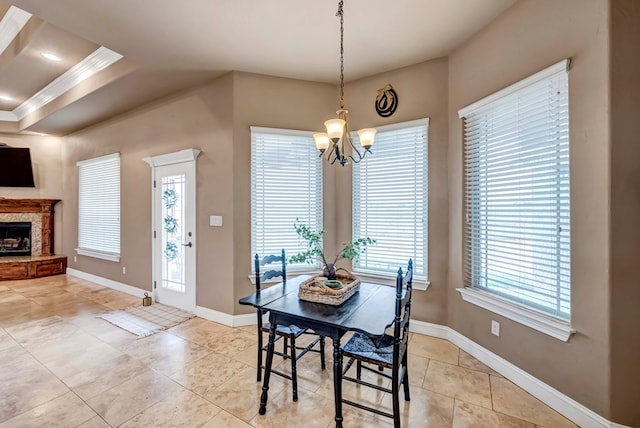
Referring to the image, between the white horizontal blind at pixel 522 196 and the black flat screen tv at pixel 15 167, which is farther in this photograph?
the black flat screen tv at pixel 15 167

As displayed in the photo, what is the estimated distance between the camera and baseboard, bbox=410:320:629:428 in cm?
187

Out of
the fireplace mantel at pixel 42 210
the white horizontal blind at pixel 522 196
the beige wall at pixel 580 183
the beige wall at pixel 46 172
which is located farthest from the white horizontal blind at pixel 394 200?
the fireplace mantel at pixel 42 210

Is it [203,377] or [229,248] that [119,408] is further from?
[229,248]

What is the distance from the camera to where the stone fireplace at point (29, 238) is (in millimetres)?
5826

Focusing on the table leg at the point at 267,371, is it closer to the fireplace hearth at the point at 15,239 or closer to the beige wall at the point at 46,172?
the beige wall at the point at 46,172

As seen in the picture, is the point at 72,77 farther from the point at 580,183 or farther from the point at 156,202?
the point at 580,183

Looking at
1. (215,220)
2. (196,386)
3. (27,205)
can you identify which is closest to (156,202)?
(215,220)

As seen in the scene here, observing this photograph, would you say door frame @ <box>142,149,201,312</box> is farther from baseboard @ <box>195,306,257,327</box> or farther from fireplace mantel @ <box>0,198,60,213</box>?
fireplace mantel @ <box>0,198,60,213</box>

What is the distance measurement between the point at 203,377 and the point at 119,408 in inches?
23.1

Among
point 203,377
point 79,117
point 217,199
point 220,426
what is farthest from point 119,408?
point 79,117

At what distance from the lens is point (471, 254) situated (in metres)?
2.88

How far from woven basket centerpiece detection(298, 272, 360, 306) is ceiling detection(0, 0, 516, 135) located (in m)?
2.24

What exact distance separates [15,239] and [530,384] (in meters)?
9.07
